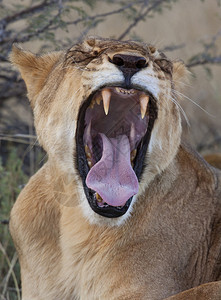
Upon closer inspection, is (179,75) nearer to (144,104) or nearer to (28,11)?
(144,104)

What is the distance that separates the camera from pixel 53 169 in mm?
A: 3080

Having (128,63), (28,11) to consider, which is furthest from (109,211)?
(28,11)

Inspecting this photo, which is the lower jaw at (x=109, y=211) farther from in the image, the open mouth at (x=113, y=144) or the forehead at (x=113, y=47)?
the forehead at (x=113, y=47)

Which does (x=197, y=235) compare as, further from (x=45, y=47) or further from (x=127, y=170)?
(x=45, y=47)

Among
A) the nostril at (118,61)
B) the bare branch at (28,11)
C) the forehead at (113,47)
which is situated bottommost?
the bare branch at (28,11)

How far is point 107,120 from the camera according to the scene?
3150 mm

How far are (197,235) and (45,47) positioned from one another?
237cm

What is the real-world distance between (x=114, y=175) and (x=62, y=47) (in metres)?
1.94

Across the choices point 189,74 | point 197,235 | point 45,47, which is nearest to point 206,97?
point 45,47

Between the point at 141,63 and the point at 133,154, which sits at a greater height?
the point at 141,63

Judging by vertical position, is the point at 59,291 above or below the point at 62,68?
below

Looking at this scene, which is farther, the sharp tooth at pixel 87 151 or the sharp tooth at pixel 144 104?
the sharp tooth at pixel 87 151

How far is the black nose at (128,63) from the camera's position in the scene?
104 inches

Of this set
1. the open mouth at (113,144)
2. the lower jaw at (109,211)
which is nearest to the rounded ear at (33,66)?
the open mouth at (113,144)
